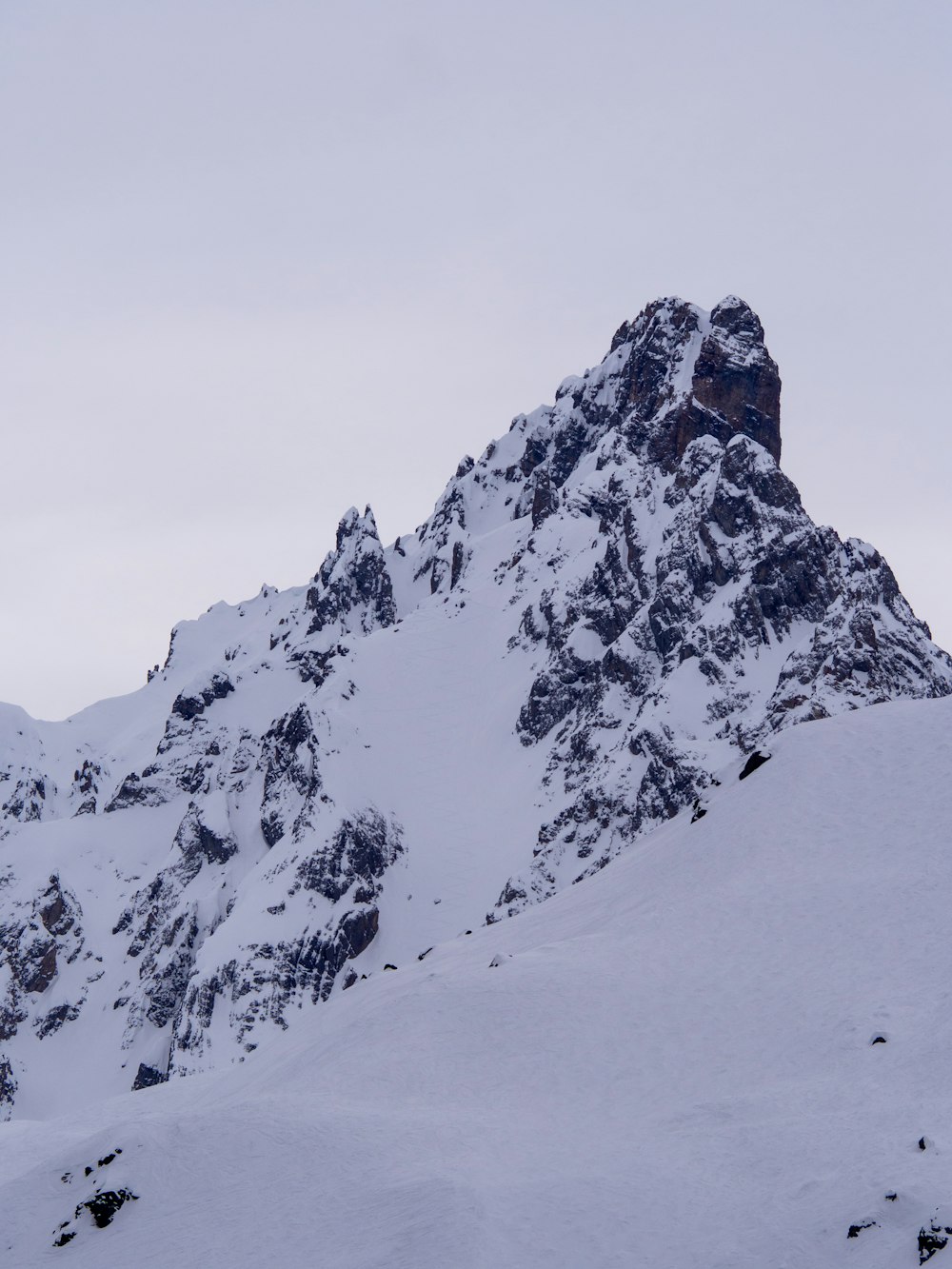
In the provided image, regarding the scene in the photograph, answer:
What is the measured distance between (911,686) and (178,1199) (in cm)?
7817

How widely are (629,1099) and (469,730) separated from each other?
115 metres

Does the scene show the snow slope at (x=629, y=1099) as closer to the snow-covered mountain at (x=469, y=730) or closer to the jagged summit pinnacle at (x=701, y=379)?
the snow-covered mountain at (x=469, y=730)

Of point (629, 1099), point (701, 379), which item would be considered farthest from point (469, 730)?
point (629, 1099)

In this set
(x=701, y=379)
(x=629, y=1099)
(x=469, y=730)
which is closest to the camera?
(x=629, y=1099)

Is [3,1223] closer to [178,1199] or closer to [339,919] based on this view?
[178,1199]

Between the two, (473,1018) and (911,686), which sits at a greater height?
(911,686)

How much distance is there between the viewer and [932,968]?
116 feet

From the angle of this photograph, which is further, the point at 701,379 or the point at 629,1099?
the point at 701,379

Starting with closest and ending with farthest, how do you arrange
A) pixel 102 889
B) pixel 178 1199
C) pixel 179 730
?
1. pixel 178 1199
2. pixel 102 889
3. pixel 179 730

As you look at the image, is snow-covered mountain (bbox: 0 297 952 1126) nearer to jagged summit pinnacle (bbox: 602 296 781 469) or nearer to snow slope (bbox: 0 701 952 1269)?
jagged summit pinnacle (bbox: 602 296 781 469)

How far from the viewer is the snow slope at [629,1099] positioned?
25328mm

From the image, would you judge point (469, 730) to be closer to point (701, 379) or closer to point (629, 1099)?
point (701, 379)

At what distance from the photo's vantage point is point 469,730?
147750mm

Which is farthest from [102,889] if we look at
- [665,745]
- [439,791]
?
[665,745]
